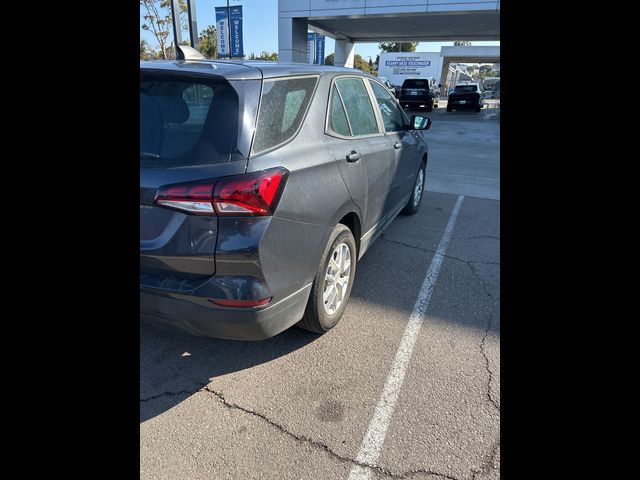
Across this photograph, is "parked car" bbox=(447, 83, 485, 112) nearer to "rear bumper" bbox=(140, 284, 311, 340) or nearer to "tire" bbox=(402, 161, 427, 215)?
"tire" bbox=(402, 161, 427, 215)

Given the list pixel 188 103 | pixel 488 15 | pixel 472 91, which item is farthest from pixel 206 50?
pixel 188 103

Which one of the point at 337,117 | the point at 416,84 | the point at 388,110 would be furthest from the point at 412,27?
the point at 337,117

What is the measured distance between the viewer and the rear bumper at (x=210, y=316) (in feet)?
6.81

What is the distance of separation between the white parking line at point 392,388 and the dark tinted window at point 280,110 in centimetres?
161

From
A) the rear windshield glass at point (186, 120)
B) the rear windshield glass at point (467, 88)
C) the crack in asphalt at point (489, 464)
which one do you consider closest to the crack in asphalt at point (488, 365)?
the crack in asphalt at point (489, 464)

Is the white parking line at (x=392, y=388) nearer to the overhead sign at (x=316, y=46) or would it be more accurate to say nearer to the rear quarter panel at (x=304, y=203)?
the rear quarter panel at (x=304, y=203)

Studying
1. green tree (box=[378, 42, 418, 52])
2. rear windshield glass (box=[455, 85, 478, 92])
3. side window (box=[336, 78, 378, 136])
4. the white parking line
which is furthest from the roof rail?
green tree (box=[378, 42, 418, 52])

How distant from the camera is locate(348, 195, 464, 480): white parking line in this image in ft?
6.59

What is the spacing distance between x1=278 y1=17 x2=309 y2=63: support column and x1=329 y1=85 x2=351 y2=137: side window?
18.4 meters

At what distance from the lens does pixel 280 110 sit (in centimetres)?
229
